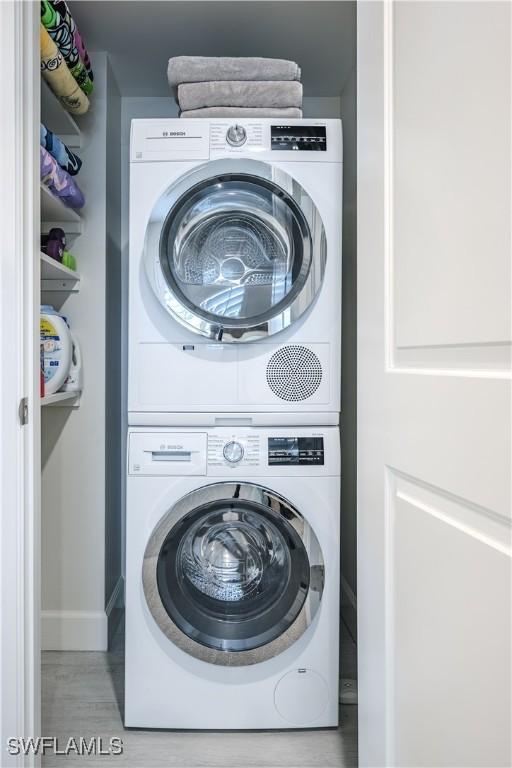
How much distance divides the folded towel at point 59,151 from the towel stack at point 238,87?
16.6 inches

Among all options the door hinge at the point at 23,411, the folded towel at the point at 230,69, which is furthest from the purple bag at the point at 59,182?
the door hinge at the point at 23,411

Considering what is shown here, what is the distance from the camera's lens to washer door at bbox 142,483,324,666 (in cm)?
150

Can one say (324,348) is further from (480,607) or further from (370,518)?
(480,607)

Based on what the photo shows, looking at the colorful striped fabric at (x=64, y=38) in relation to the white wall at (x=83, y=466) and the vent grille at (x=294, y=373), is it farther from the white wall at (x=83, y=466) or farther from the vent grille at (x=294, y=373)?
the vent grille at (x=294, y=373)

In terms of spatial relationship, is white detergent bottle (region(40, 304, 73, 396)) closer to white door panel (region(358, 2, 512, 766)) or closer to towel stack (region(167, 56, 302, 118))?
towel stack (region(167, 56, 302, 118))

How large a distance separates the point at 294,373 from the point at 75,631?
135 cm

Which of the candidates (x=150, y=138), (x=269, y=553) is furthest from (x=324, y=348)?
(x=150, y=138)

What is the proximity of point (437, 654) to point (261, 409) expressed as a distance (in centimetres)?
90

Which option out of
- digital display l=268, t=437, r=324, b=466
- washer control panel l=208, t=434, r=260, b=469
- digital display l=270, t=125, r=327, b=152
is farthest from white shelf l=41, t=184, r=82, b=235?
digital display l=268, t=437, r=324, b=466

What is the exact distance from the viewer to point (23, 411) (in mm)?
1190

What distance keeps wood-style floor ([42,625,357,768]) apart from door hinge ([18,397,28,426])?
95 cm

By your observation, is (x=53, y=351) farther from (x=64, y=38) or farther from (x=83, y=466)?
(x=64, y=38)

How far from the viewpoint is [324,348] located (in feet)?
5.11

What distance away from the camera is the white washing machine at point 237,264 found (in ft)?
4.98
